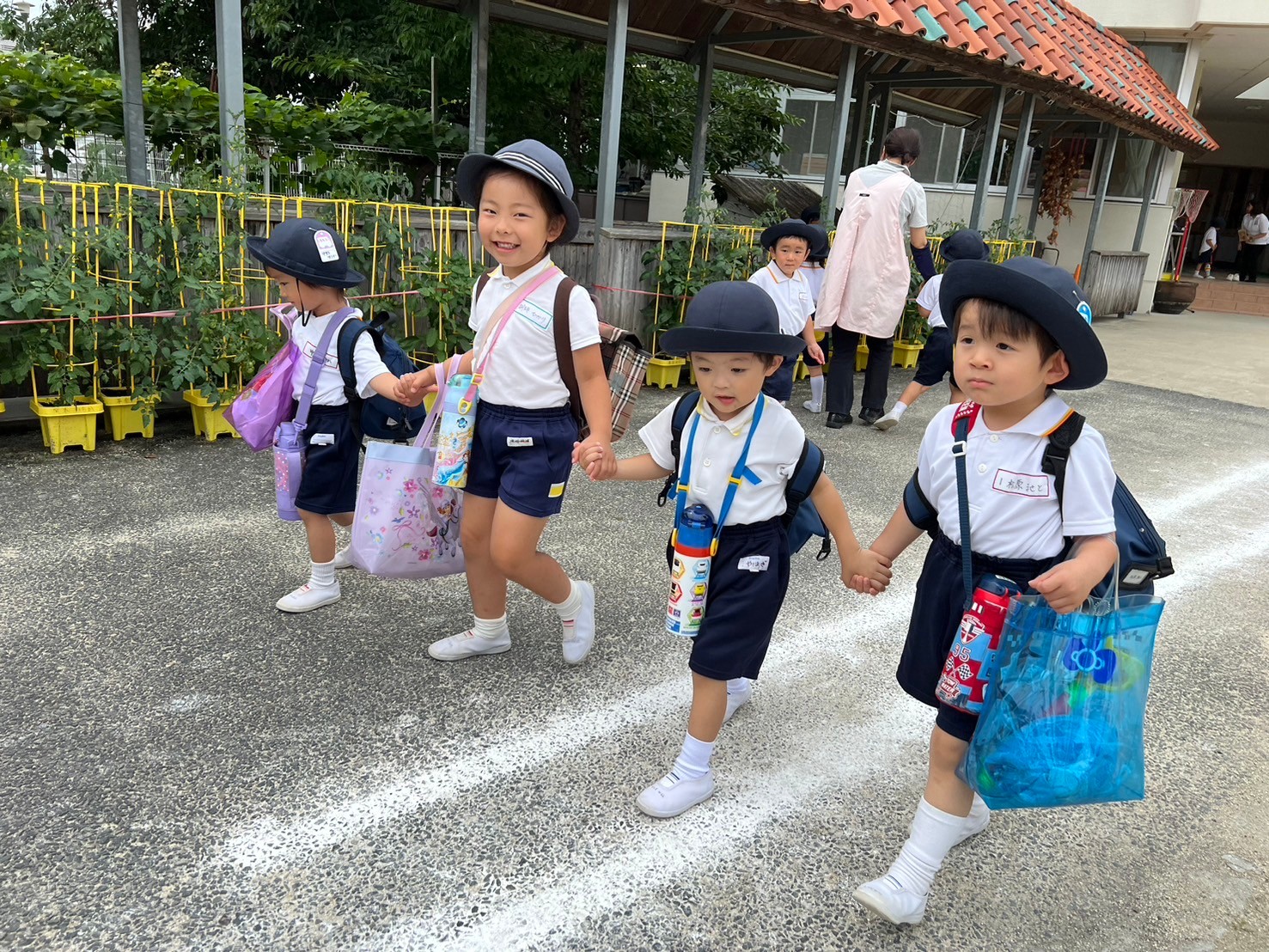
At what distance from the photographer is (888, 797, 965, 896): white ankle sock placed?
2.07 metres

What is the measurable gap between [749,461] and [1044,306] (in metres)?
0.74

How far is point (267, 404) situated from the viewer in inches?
124

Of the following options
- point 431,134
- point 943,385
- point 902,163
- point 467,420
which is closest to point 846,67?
point 902,163

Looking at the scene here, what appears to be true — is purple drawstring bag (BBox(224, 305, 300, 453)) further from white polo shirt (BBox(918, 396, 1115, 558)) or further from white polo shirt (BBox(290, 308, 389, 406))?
white polo shirt (BBox(918, 396, 1115, 558))

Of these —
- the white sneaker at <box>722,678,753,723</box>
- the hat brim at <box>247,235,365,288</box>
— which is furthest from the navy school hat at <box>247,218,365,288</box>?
the white sneaker at <box>722,678,753,723</box>

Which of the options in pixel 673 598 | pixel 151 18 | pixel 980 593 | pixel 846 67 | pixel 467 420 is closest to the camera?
pixel 980 593

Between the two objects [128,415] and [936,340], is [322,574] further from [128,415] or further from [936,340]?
[936,340]

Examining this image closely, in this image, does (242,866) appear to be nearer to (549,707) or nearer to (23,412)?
(549,707)

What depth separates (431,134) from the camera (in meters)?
9.04

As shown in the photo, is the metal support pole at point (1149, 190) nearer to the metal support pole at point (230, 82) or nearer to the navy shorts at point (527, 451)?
the metal support pole at point (230, 82)

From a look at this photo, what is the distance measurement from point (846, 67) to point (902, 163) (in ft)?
7.21

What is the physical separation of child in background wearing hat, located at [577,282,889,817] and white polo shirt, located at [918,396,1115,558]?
30 cm

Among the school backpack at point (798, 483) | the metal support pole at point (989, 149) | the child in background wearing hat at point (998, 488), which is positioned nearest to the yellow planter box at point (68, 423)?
the school backpack at point (798, 483)

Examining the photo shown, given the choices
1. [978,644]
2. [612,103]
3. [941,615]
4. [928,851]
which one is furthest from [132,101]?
[928,851]
